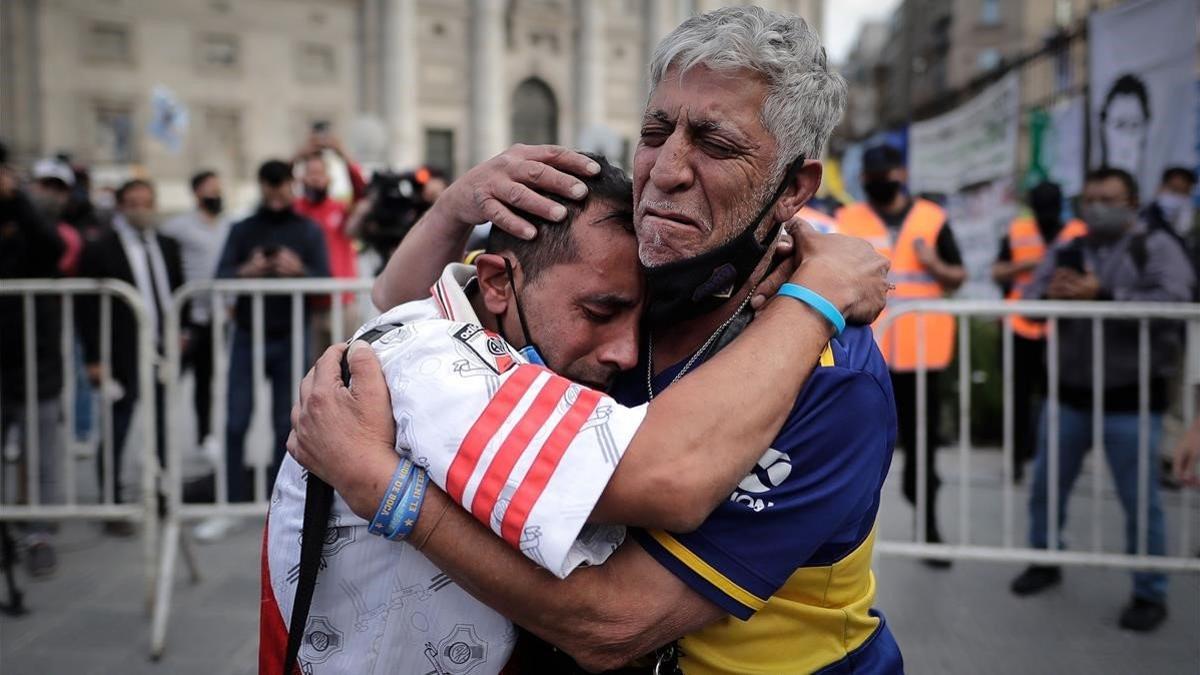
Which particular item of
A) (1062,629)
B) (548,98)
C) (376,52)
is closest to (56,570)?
(1062,629)

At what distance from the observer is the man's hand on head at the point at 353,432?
1.32 m

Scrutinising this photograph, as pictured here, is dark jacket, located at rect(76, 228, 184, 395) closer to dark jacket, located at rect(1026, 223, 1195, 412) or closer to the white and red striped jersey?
the white and red striped jersey

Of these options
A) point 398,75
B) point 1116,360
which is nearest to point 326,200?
point 1116,360

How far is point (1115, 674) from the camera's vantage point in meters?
3.69

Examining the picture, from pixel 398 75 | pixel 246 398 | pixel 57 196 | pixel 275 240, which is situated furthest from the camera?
pixel 398 75

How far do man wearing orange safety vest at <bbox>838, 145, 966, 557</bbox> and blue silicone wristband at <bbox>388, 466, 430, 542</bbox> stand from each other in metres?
3.92

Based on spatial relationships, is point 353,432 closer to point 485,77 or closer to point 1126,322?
point 1126,322

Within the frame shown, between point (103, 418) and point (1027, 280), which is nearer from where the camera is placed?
point (103, 418)

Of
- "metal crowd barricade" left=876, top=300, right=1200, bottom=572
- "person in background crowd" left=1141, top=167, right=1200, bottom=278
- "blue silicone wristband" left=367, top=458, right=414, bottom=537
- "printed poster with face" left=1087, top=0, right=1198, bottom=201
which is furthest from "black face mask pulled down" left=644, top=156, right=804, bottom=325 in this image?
"person in background crowd" left=1141, top=167, right=1200, bottom=278

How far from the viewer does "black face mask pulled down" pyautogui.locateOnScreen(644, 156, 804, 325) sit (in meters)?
1.54

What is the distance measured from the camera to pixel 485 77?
34.6 m

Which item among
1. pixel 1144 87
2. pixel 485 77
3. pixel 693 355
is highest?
pixel 485 77

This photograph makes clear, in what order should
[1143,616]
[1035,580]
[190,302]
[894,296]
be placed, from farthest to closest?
[190,302] → [894,296] → [1035,580] → [1143,616]

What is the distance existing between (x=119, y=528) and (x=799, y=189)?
5090mm
